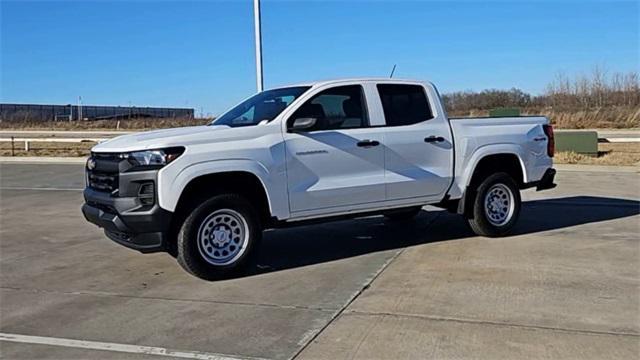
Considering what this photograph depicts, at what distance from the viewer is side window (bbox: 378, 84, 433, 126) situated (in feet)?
25.4

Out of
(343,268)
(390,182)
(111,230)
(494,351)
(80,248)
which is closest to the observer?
(494,351)

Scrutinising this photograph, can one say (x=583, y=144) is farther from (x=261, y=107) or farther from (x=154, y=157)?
(x=154, y=157)

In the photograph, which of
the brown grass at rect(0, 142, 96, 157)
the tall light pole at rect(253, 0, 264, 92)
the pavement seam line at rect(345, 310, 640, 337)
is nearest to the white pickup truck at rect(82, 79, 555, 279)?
the pavement seam line at rect(345, 310, 640, 337)

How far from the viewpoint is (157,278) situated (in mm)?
6816

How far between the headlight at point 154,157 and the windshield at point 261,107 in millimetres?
1100

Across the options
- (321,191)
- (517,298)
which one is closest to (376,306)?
(517,298)

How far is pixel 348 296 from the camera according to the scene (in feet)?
19.5

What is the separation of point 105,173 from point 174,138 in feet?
2.84

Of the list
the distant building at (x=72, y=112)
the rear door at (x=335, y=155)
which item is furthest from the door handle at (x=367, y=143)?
the distant building at (x=72, y=112)

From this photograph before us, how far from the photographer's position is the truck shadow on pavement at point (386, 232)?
7789 millimetres

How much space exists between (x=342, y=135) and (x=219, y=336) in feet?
9.85

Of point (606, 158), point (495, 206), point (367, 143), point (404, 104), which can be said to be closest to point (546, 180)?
point (495, 206)

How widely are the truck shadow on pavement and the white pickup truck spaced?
595 mm

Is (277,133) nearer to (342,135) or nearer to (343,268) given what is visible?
(342,135)
